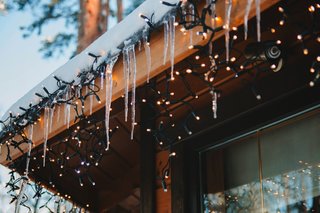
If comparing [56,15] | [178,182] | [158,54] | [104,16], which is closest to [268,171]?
[178,182]

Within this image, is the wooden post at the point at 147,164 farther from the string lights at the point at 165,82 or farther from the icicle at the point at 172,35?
A: the icicle at the point at 172,35

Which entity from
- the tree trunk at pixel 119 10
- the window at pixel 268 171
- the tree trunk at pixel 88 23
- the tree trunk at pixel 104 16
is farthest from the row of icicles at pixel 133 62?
the tree trunk at pixel 119 10

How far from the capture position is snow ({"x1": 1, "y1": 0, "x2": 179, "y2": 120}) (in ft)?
12.0

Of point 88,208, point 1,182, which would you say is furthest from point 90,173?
point 1,182

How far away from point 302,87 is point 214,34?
0.91 m

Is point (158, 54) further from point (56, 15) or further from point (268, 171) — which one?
point (56, 15)

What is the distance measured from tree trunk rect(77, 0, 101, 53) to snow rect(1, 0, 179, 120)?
3401mm

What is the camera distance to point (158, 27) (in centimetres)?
362

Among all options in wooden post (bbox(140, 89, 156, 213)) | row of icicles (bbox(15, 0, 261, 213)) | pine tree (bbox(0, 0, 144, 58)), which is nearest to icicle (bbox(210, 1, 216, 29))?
row of icicles (bbox(15, 0, 261, 213))

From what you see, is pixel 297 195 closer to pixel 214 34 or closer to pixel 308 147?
pixel 308 147

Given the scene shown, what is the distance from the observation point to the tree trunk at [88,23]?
324 inches

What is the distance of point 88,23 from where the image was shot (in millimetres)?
8422

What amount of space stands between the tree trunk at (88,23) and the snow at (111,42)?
3.40m

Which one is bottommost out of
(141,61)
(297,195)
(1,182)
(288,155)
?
(297,195)
